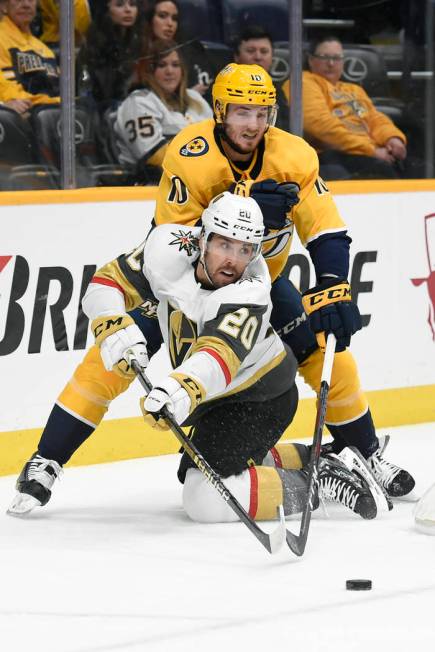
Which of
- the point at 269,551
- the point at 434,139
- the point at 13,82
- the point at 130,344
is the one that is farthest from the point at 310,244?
the point at 434,139

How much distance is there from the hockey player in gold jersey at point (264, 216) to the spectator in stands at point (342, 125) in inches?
61.2

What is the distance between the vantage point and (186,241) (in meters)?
3.82

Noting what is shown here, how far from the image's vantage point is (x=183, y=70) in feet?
17.5

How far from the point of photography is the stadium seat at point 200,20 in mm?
5328

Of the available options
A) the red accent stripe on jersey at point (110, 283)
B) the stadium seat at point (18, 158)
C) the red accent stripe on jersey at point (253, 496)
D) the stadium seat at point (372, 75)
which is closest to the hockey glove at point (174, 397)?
the red accent stripe on jersey at point (253, 496)

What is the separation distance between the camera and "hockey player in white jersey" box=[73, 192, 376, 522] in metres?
3.64

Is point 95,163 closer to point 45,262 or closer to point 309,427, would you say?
point 45,262

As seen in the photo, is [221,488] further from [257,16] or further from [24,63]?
[257,16]

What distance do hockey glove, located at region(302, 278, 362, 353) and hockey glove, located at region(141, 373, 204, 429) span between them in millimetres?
518

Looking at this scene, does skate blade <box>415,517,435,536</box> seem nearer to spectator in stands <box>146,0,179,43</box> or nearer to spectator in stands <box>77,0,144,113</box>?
spectator in stands <box>77,0,144,113</box>

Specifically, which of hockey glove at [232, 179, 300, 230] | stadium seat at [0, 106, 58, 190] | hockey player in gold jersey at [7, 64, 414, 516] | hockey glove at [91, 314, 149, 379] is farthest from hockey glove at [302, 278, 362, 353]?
stadium seat at [0, 106, 58, 190]

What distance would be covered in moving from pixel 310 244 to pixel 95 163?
4.15ft

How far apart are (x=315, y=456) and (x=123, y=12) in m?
2.10

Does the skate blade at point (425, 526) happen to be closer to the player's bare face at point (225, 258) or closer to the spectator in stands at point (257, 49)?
the player's bare face at point (225, 258)
